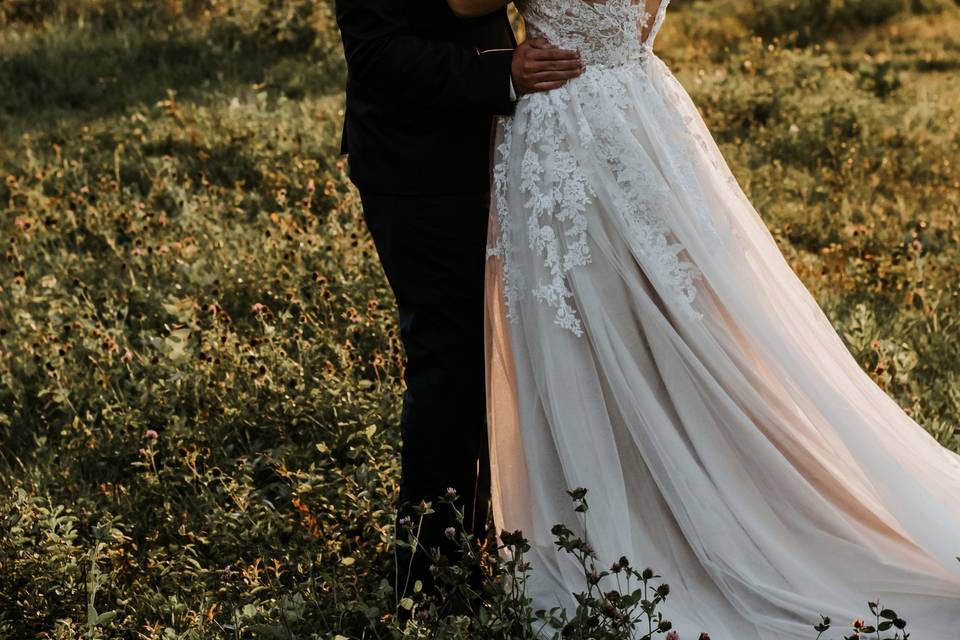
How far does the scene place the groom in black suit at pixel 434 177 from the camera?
2828 mm

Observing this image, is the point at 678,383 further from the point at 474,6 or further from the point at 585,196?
the point at 474,6

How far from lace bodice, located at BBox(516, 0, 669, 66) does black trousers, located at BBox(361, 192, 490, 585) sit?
439 mm

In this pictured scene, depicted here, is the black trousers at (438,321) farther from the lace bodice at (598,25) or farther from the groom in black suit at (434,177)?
the lace bodice at (598,25)

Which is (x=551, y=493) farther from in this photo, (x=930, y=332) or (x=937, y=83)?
(x=937, y=83)

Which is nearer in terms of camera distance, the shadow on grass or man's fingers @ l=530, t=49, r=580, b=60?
man's fingers @ l=530, t=49, r=580, b=60

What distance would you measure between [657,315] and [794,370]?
0.36 meters

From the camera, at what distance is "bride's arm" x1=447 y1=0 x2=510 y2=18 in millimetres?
2786

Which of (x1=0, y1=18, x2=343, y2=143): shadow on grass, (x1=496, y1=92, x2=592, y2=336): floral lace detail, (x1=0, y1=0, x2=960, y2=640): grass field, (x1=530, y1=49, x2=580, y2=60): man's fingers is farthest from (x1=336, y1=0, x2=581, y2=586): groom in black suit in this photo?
(x1=0, y1=18, x2=343, y2=143): shadow on grass

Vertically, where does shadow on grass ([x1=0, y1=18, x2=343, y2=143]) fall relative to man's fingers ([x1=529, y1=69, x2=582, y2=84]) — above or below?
below

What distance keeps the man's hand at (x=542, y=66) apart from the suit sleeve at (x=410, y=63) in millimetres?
33

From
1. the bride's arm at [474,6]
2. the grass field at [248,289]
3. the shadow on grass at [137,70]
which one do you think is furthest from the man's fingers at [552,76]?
the shadow on grass at [137,70]

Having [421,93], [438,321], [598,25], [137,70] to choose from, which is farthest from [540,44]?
[137,70]

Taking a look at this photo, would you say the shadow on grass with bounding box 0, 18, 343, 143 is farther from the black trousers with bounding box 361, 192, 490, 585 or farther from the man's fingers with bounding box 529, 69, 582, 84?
the man's fingers with bounding box 529, 69, 582, 84

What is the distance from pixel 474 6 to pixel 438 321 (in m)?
0.77
